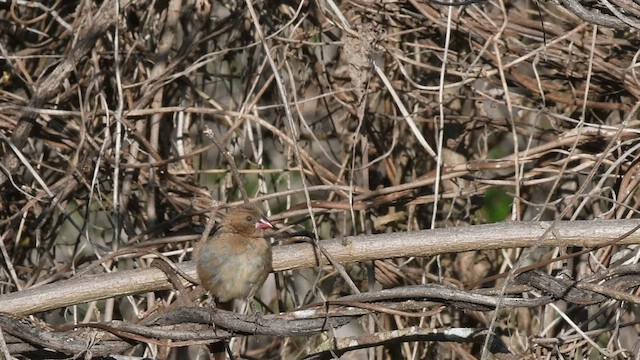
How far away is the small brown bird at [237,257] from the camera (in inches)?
146

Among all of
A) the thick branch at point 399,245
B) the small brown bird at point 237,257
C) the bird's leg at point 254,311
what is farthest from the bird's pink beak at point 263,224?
the thick branch at point 399,245

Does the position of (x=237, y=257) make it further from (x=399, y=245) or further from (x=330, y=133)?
(x=330, y=133)

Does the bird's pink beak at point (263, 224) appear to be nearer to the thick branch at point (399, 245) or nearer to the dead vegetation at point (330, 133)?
the dead vegetation at point (330, 133)

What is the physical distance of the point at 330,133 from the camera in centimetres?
460

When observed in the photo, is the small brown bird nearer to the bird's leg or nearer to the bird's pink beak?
the bird's pink beak

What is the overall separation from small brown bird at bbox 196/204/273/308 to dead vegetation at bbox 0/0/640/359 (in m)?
0.09

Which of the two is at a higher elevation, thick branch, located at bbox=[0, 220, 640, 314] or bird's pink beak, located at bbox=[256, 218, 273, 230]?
thick branch, located at bbox=[0, 220, 640, 314]

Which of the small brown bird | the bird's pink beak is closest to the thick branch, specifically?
the small brown bird

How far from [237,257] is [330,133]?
3.30 feet

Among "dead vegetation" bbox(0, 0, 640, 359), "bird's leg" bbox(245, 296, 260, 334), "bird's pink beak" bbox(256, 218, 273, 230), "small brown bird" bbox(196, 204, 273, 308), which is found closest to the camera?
"bird's leg" bbox(245, 296, 260, 334)

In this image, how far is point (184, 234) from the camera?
425 cm

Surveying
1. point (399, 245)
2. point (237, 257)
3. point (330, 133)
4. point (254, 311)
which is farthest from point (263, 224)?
point (330, 133)

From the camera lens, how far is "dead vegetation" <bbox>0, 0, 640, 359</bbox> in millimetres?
4043

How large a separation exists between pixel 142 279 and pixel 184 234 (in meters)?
0.86
